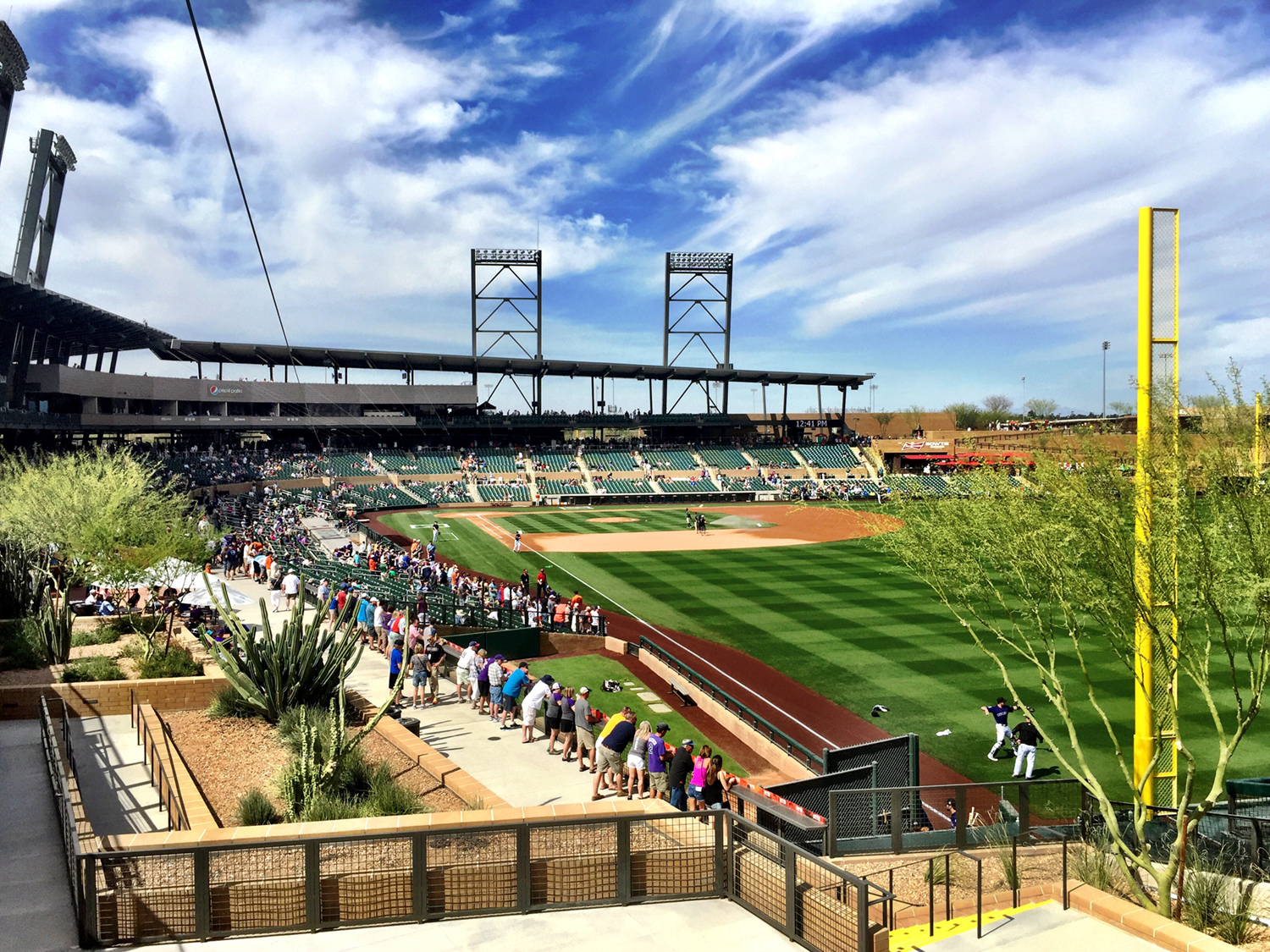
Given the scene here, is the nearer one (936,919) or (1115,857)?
(936,919)

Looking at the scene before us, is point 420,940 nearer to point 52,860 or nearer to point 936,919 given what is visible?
point 52,860

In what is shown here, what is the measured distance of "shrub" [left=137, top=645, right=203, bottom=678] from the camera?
14281 millimetres

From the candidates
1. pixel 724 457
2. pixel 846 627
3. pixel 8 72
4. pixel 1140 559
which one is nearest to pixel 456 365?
pixel 724 457

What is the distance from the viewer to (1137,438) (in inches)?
354

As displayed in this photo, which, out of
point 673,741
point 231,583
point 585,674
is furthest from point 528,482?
point 673,741

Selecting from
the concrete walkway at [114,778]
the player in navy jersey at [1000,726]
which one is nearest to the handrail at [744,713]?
the player in navy jersey at [1000,726]

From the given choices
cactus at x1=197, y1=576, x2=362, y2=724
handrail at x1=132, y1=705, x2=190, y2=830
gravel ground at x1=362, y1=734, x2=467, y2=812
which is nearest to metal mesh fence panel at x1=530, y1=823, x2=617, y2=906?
gravel ground at x1=362, y1=734, x2=467, y2=812

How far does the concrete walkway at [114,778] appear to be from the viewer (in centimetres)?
942

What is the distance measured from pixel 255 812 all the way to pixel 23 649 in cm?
944

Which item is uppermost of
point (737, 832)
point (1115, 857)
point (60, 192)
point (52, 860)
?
point (60, 192)

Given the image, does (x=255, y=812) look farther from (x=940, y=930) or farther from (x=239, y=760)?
(x=940, y=930)

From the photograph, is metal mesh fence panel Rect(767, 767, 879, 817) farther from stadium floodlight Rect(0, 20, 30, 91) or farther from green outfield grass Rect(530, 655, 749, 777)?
stadium floodlight Rect(0, 20, 30, 91)

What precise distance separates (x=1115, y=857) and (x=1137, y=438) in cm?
462

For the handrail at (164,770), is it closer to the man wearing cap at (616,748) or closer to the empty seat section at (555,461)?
the man wearing cap at (616,748)
